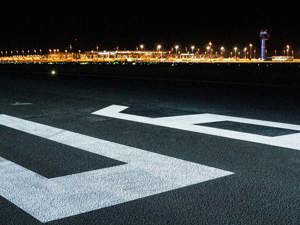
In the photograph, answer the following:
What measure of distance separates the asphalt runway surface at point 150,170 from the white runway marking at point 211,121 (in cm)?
2

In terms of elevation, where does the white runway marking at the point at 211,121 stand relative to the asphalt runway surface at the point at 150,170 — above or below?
below

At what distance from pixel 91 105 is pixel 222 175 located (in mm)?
8215

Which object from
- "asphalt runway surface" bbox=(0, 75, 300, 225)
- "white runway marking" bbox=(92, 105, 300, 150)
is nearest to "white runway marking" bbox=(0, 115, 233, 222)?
"asphalt runway surface" bbox=(0, 75, 300, 225)

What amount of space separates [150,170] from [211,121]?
13.8 ft

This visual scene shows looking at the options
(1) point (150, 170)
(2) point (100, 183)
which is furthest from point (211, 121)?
(2) point (100, 183)

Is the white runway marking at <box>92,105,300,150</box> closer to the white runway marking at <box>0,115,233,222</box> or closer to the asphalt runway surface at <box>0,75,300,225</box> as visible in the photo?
the asphalt runway surface at <box>0,75,300,225</box>

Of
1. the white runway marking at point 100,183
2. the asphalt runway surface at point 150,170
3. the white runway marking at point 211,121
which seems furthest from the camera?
the white runway marking at point 211,121

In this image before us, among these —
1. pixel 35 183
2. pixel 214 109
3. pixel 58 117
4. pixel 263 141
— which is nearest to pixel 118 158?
pixel 35 183

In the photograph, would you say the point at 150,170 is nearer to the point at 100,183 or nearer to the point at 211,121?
the point at 100,183

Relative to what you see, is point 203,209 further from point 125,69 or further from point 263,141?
point 125,69

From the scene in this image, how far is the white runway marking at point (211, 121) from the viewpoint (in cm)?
709

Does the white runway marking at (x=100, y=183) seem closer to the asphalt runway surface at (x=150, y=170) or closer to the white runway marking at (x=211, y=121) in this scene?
the asphalt runway surface at (x=150, y=170)

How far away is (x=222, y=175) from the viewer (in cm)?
507

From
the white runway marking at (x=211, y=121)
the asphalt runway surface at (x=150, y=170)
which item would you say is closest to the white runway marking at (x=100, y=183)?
the asphalt runway surface at (x=150, y=170)
